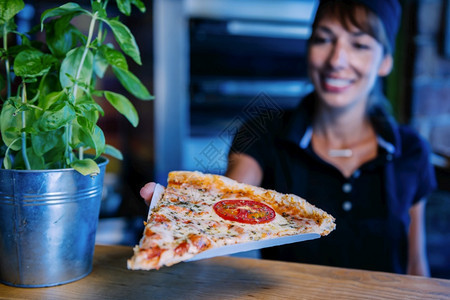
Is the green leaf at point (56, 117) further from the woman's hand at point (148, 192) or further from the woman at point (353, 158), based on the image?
the woman at point (353, 158)

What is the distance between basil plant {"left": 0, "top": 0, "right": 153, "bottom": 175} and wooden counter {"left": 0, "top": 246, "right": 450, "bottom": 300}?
8.1 inches

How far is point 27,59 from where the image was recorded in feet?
2.21

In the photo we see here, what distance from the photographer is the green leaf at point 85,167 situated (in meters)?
0.65

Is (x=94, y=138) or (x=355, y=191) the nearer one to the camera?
(x=94, y=138)

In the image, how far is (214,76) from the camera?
2.01m

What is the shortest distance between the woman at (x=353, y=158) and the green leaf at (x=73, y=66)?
1.80ft

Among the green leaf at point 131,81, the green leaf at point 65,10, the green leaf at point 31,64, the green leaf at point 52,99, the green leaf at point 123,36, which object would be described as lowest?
the green leaf at point 52,99

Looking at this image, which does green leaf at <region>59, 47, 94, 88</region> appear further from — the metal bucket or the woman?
the woman

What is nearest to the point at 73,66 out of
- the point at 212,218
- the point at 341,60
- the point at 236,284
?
the point at 212,218

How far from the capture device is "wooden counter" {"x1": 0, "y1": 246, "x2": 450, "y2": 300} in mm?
687

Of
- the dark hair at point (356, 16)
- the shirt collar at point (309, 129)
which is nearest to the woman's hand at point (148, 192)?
the shirt collar at point (309, 129)

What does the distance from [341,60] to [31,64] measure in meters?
0.86

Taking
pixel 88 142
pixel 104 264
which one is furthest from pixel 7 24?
pixel 104 264

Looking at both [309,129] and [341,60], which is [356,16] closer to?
[341,60]
